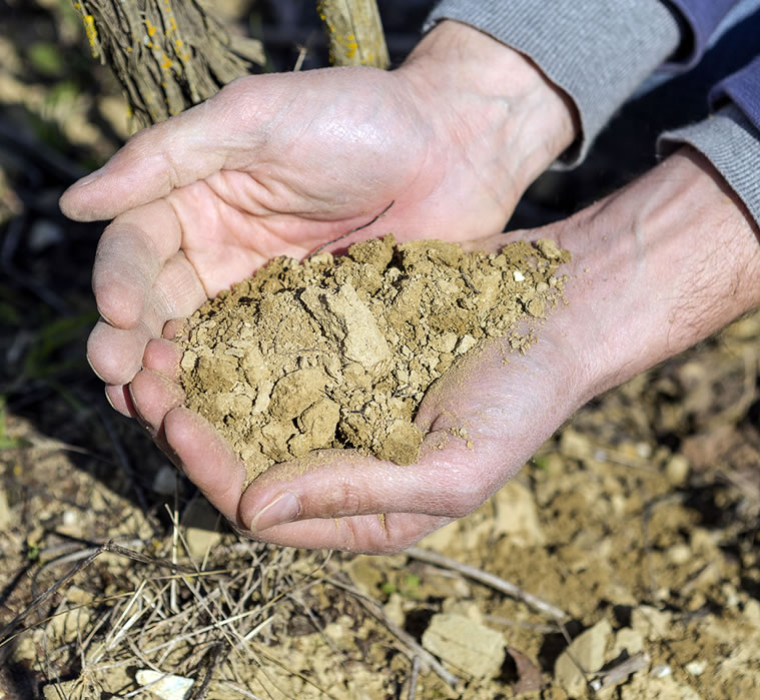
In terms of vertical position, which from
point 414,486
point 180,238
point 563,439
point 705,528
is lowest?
point 705,528

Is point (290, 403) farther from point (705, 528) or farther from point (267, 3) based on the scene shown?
point (267, 3)

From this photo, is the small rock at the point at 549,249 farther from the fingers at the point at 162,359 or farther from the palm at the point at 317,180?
the fingers at the point at 162,359

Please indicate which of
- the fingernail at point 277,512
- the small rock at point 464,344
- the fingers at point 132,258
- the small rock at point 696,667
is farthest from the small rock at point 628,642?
the fingers at point 132,258

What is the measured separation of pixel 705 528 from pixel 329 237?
62.6 inches

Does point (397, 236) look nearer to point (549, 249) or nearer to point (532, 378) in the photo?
point (549, 249)

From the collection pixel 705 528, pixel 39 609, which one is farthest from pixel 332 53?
pixel 705 528

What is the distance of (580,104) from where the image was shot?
241 cm

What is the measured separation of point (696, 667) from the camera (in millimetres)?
1995

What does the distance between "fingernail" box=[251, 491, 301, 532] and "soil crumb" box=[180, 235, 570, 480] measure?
111 mm

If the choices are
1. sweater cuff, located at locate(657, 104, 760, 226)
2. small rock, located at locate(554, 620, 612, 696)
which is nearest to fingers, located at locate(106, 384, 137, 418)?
small rock, located at locate(554, 620, 612, 696)

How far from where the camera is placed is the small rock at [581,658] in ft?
6.33

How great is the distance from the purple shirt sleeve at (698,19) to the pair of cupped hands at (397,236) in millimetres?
476

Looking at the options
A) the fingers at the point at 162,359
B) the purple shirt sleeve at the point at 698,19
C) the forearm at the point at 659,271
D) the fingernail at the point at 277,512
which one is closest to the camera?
the fingernail at the point at 277,512

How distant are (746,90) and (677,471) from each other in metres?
1.31
